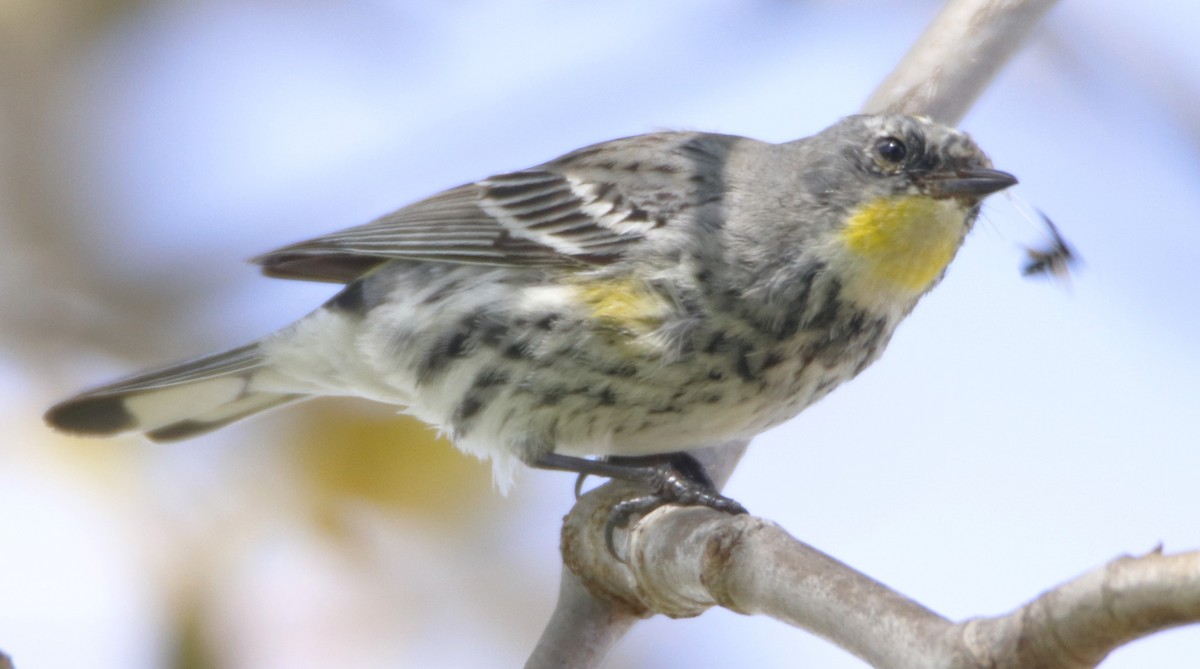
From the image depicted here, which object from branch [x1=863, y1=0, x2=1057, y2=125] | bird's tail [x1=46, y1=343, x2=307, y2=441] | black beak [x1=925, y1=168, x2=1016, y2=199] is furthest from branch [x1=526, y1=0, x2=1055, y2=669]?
bird's tail [x1=46, y1=343, x2=307, y2=441]

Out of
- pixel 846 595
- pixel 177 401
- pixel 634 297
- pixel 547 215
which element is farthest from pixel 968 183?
pixel 177 401

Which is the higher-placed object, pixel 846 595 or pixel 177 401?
pixel 177 401

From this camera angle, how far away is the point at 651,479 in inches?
141

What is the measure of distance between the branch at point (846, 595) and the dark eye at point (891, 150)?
1.28 m

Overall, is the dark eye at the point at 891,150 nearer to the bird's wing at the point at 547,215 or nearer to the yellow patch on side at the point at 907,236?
the yellow patch on side at the point at 907,236

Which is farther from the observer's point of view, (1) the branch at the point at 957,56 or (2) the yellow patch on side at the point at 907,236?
(1) the branch at the point at 957,56

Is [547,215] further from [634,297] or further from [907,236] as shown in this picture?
[907,236]

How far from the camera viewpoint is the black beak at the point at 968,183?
3773 mm

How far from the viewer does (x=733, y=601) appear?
2.75 meters

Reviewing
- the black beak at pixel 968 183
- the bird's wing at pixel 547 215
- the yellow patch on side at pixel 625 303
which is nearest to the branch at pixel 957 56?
the black beak at pixel 968 183

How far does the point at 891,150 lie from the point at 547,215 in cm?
114

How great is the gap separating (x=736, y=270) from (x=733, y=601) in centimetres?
132

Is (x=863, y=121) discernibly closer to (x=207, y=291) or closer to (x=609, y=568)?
(x=609, y=568)

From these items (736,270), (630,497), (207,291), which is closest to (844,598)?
(630,497)
